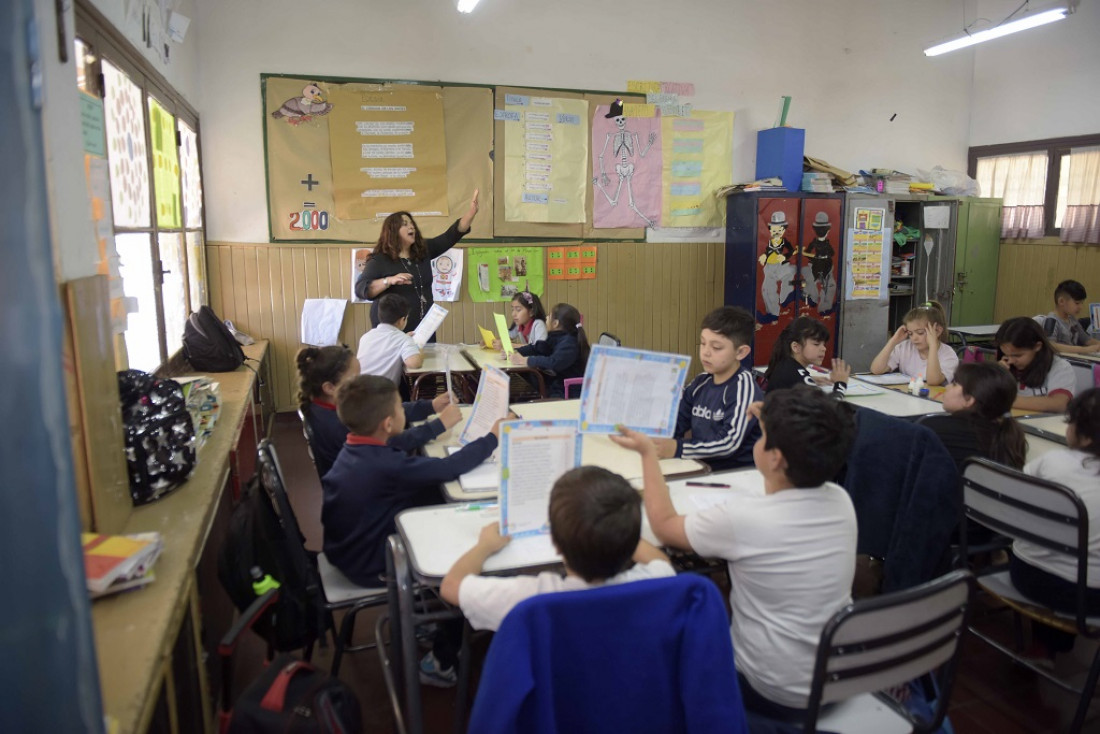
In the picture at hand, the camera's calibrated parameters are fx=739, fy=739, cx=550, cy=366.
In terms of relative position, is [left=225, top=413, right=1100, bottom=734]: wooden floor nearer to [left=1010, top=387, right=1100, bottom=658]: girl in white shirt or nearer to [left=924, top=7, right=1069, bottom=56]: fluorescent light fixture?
[left=1010, top=387, right=1100, bottom=658]: girl in white shirt

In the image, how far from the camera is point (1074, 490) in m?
2.05

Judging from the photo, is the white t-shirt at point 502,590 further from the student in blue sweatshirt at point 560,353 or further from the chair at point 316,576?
the student in blue sweatshirt at point 560,353

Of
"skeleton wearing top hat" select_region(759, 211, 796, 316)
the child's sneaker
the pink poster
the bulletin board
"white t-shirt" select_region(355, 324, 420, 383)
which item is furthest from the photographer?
"skeleton wearing top hat" select_region(759, 211, 796, 316)

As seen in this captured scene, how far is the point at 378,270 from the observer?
485 cm

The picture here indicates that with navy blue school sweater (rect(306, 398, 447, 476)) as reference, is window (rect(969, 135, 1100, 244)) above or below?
above

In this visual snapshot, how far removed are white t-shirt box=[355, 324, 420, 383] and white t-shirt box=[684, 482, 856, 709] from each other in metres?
2.72

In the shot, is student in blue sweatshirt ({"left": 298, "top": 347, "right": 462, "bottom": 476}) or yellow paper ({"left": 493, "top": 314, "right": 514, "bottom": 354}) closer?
student in blue sweatshirt ({"left": 298, "top": 347, "right": 462, "bottom": 476})

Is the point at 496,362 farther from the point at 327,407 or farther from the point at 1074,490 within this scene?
the point at 1074,490

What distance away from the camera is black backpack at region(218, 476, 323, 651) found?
5.86ft

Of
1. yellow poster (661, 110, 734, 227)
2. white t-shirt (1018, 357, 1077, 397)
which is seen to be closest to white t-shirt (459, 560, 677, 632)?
white t-shirt (1018, 357, 1077, 397)

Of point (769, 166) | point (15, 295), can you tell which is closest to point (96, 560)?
point (15, 295)

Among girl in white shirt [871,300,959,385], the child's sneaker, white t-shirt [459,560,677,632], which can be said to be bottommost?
the child's sneaker

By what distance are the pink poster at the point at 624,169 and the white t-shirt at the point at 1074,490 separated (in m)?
4.63

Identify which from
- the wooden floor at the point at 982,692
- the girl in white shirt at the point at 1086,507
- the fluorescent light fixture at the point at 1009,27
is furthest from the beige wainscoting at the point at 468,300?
the girl in white shirt at the point at 1086,507
